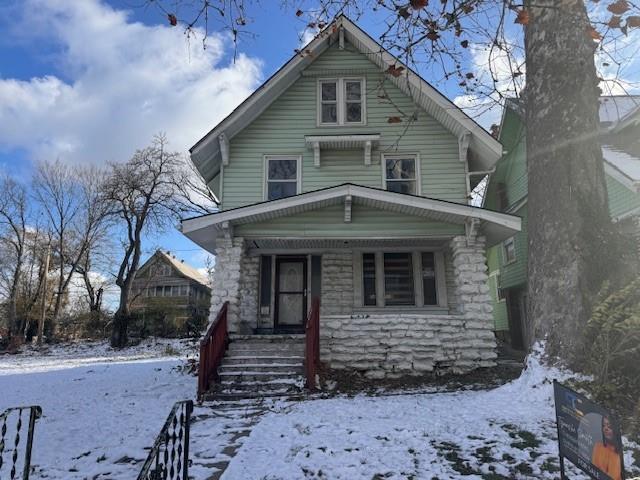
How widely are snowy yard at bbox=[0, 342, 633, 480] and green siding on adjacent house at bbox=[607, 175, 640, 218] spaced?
582cm

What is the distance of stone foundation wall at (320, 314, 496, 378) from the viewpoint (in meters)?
8.90

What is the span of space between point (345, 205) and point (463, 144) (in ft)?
11.7

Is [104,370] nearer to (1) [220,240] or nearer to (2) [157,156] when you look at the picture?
(1) [220,240]

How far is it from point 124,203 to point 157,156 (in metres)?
2.81

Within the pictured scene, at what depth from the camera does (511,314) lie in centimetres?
1598

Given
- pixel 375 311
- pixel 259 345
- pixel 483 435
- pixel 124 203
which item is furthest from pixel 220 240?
pixel 124 203

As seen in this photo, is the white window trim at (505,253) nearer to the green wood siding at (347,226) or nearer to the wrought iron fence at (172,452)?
the green wood siding at (347,226)

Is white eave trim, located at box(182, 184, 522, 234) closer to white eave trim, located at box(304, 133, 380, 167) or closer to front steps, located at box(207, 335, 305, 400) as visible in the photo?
white eave trim, located at box(304, 133, 380, 167)

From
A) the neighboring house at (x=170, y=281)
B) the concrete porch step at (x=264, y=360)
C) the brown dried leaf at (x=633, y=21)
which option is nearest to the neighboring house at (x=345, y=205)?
the concrete porch step at (x=264, y=360)

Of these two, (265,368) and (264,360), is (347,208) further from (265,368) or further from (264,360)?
(265,368)

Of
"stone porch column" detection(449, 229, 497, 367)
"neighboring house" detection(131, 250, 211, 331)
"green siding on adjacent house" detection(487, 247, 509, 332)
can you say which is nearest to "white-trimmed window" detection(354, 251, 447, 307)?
"stone porch column" detection(449, 229, 497, 367)

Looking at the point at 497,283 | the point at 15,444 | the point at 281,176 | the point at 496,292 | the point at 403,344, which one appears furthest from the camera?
the point at 496,292

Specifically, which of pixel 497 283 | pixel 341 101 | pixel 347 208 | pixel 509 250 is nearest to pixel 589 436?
pixel 347 208

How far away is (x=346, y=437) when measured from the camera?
4762 millimetres
